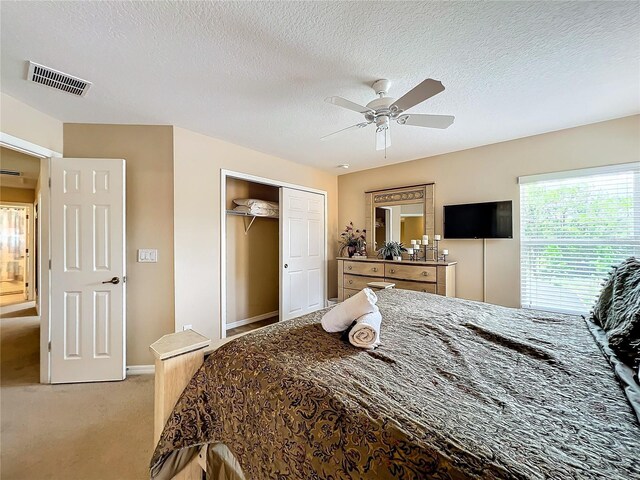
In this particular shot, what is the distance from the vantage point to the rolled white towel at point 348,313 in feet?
4.57

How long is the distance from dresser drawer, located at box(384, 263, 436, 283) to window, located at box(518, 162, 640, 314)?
105 cm

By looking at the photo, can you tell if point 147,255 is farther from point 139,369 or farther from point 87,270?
point 139,369

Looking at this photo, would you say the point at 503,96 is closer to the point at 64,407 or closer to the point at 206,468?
the point at 206,468

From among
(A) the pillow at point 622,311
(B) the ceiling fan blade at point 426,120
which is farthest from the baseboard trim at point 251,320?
(A) the pillow at point 622,311

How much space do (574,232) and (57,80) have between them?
5.00 m

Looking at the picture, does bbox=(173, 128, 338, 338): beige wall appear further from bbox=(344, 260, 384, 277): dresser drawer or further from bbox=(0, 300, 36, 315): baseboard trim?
bbox=(0, 300, 36, 315): baseboard trim

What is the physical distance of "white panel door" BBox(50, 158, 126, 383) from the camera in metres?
2.54

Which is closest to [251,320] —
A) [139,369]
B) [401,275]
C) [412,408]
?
[139,369]

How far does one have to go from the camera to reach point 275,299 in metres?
4.76

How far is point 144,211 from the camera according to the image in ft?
9.23

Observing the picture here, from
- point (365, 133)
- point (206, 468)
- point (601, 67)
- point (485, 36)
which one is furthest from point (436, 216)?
point (206, 468)

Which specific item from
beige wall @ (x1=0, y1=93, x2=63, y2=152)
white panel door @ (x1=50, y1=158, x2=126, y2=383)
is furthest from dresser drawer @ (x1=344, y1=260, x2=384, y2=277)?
beige wall @ (x1=0, y1=93, x2=63, y2=152)

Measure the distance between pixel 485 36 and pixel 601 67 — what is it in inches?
41.1

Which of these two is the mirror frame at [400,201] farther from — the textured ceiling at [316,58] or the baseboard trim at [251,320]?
the baseboard trim at [251,320]
